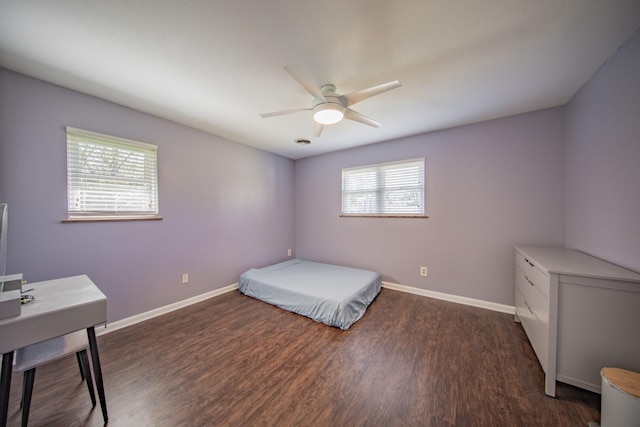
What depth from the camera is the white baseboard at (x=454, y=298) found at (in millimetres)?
2627

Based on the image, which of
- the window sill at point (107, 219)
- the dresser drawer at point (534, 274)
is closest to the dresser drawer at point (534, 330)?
the dresser drawer at point (534, 274)

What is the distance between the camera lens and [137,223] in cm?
246

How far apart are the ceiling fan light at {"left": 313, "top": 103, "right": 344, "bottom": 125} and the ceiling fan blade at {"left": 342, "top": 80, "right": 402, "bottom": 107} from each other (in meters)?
0.10

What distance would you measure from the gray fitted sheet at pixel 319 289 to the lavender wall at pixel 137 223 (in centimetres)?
61

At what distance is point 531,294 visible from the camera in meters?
1.84

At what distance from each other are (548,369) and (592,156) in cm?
182

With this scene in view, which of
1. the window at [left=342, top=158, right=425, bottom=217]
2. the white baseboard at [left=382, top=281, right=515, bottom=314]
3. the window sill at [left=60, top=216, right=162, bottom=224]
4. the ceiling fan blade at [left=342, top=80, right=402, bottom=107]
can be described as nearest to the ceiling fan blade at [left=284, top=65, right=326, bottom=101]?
the ceiling fan blade at [left=342, top=80, right=402, bottom=107]

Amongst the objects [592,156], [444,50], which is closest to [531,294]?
[592,156]

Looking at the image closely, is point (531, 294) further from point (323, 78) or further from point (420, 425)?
point (323, 78)

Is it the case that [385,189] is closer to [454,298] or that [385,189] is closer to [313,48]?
[454,298]

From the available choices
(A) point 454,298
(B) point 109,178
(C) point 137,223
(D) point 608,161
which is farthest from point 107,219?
(D) point 608,161

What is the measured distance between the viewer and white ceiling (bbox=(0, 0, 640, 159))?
124cm

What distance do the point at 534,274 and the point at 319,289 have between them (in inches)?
81.7

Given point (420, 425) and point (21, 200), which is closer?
point (420, 425)
